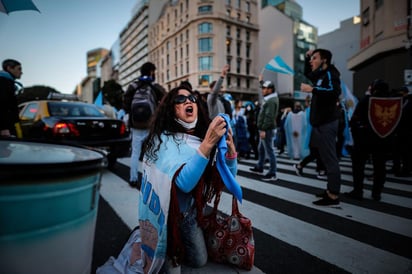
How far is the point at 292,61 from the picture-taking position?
5203cm

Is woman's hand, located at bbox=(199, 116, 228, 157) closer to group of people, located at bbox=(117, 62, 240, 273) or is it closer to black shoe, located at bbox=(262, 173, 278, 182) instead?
group of people, located at bbox=(117, 62, 240, 273)

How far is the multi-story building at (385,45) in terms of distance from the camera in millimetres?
13402

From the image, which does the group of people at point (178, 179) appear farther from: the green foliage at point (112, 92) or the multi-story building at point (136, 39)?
the multi-story building at point (136, 39)

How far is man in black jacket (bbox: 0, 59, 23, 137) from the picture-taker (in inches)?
138

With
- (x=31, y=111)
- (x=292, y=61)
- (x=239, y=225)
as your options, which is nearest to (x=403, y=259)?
(x=239, y=225)

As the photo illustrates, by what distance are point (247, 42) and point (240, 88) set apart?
11579 mm

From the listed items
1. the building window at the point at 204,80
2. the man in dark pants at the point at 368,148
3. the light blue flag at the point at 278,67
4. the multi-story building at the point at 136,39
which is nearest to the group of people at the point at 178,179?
the man in dark pants at the point at 368,148

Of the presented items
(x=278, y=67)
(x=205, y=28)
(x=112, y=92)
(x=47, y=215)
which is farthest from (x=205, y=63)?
(x=47, y=215)

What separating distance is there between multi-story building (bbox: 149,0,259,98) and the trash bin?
46.6 meters

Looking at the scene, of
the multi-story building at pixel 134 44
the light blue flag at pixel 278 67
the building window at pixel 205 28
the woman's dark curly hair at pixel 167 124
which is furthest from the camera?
the multi-story building at pixel 134 44

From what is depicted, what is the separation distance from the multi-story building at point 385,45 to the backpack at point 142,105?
1336 cm

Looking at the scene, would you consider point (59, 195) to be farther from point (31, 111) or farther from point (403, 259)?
point (31, 111)

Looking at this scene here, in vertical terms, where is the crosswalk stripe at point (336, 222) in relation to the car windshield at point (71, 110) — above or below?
below

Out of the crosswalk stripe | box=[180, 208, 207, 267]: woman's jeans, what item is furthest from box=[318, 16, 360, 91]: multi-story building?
box=[180, 208, 207, 267]: woman's jeans
